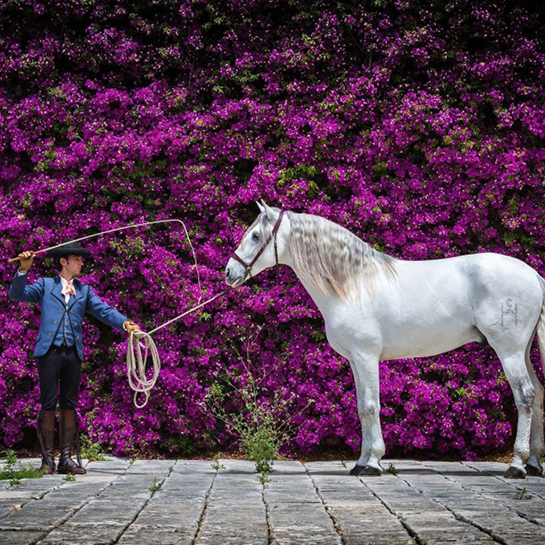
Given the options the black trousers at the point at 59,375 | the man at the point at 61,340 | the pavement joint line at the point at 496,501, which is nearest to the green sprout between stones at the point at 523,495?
the pavement joint line at the point at 496,501

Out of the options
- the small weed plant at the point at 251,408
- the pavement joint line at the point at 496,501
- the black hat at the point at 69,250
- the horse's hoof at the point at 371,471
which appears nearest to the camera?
the pavement joint line at the point at 496,501

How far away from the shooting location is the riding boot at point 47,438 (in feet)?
19.5

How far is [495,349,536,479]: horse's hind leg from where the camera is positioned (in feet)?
18.1

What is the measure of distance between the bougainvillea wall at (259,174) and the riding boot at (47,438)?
1.04 metres

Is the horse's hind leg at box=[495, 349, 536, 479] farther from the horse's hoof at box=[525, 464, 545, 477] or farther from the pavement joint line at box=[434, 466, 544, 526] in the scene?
the pavement joint line at box=[434, 466, 544, 526]

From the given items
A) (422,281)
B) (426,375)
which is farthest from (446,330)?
(426,375)

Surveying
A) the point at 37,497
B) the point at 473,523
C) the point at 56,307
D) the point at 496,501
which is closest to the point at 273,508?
the point at 473,523

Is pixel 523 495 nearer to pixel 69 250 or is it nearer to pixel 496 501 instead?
pixel 496 501

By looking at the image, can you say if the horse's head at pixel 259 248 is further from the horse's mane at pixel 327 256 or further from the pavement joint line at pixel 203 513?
the pavement joint line at pixel 203 513

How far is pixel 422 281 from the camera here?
601 centimetres

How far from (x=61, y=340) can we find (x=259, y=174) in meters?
2.59

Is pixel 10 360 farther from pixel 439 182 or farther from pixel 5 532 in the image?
pixel 439 182

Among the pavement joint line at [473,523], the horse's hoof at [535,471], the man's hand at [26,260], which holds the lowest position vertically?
the horse's hoof at [535,471]

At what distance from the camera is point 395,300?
5.94m
